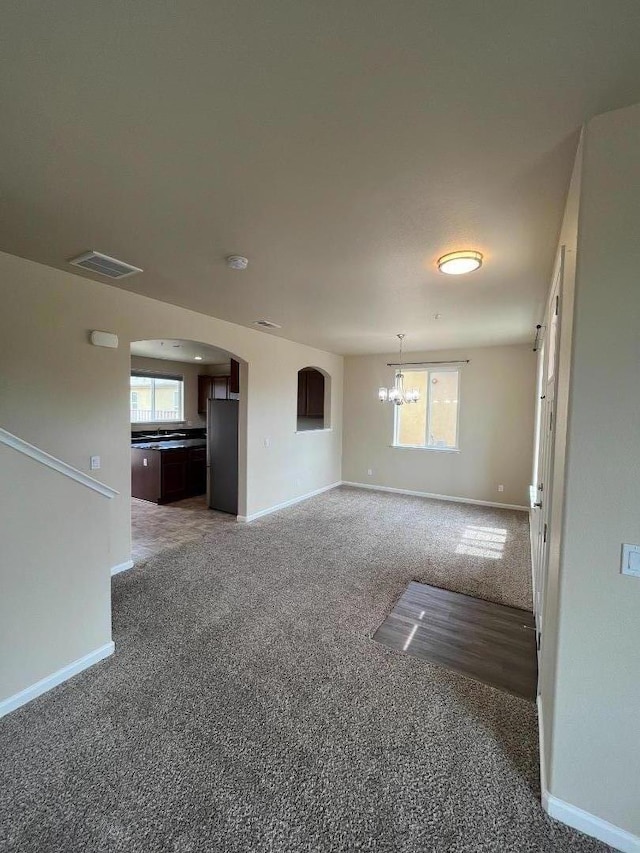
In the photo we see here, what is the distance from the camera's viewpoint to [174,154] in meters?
1.56

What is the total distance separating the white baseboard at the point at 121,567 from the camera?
3439mm

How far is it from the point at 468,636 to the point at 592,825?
124 centimetres

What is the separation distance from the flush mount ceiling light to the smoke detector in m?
1.40

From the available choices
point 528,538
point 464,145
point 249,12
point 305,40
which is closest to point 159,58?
point 249,12

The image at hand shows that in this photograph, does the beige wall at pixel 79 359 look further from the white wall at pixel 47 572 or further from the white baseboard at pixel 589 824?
the white baseboard at pixel 589 824

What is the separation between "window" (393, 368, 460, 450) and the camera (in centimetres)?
648

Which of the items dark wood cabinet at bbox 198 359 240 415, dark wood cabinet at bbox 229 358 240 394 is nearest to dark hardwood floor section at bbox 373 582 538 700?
dark wood cabinet at bbox 229 358 240 394

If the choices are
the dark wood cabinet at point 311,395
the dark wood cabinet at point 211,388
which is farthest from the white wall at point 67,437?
the dark wood cabinet at point 211,388

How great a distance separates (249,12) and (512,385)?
5.90 meters

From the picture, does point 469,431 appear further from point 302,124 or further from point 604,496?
point 302,124

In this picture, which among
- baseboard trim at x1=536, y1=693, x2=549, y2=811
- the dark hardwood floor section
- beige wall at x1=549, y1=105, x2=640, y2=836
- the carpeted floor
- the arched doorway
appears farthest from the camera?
the arched doorway

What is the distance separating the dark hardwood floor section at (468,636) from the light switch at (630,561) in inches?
51.1

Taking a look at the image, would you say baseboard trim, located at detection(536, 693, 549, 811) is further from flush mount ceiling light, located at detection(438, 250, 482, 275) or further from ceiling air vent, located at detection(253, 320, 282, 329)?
ceiling air vent, located at detection(253, 320, 282, 329)

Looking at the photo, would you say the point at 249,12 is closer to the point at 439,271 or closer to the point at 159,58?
the point at 159,58
